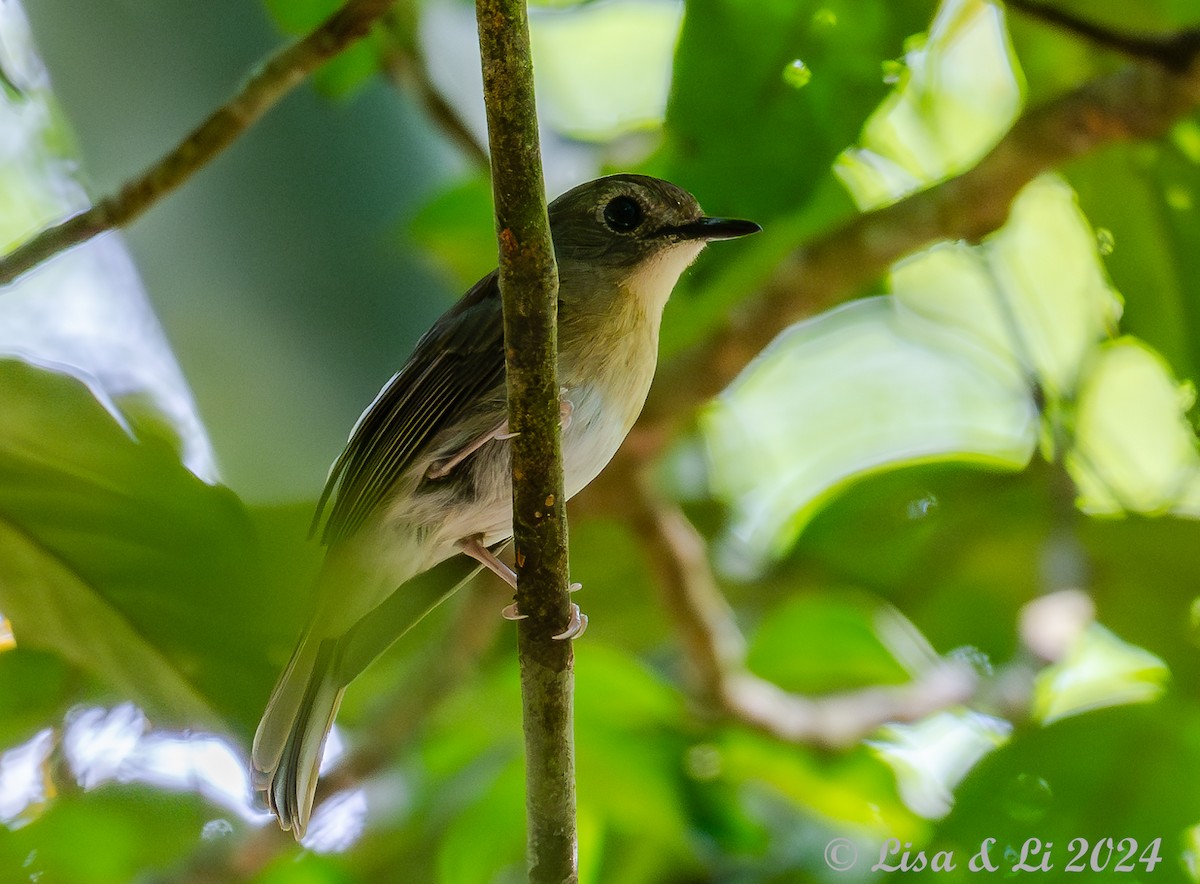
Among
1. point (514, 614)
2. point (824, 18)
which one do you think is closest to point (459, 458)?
point (514, 614)

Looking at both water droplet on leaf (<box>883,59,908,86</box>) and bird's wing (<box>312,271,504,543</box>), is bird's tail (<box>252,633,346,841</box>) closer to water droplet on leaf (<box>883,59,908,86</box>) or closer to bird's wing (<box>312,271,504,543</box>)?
bird's wing (<box>312,271,504,543</box>)

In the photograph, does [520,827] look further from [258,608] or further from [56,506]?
[56,506]

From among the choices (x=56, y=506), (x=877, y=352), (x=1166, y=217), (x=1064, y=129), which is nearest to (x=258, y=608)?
(x=56, y=506)

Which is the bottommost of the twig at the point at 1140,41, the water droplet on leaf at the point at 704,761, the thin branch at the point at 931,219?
the water droplet on leaf at the point at 704,761

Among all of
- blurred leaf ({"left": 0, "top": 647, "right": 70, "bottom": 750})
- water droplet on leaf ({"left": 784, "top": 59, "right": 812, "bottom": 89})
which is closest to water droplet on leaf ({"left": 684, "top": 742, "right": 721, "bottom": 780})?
blurred leaf ({"left": 0, "top": 647, "right": 70, "bottom": 750})

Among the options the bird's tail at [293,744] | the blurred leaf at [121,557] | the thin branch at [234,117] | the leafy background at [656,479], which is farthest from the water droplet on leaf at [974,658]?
the thin branch at [234,117]

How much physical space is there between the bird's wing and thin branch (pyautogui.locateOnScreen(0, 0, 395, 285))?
0.57 meters

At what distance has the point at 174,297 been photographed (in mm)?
2971

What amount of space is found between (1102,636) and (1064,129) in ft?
5.62

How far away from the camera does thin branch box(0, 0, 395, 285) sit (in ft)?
7.84

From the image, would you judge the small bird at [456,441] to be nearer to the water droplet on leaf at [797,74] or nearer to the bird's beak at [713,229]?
the bird's beak at [713,229]

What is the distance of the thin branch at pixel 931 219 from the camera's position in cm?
278

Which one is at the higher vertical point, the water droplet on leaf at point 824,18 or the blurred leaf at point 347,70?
the blurred leaf at point 347,70

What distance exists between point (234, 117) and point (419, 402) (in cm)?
66
